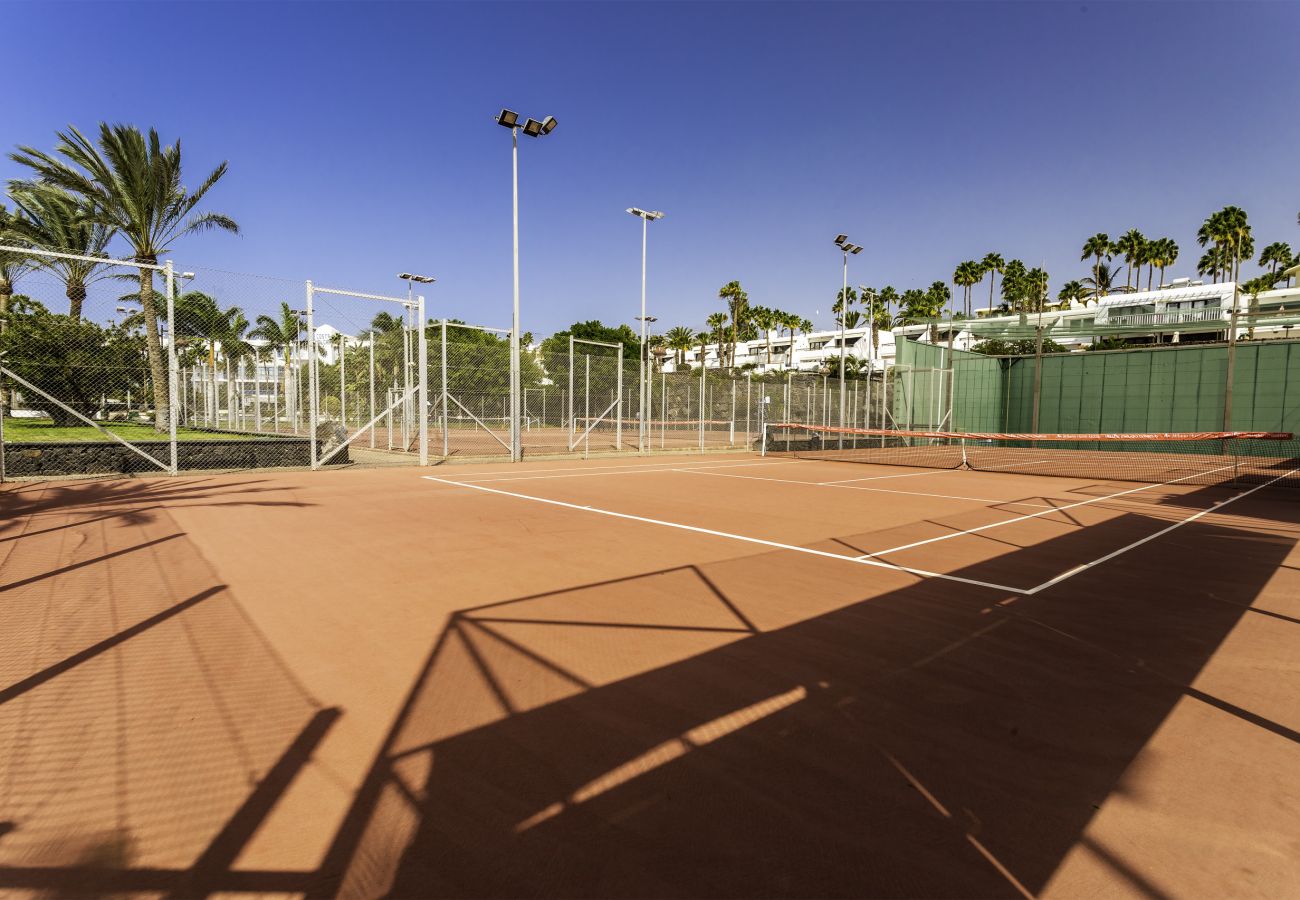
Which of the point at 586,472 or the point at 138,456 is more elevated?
the point at 138,456

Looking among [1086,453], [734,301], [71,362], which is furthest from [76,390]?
[734,301]

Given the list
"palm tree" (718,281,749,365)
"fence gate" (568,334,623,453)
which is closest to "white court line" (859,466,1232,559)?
"fence gate" (568,334,623,453)

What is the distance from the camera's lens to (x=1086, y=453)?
28.7 metres

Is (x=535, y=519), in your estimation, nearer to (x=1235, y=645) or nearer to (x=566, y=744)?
(x=566, y=744)

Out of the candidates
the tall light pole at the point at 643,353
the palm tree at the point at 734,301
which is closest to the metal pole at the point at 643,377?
the tall light pole at the point at 643,353

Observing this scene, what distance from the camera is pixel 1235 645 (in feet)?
15.7

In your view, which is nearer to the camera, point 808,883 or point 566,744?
point 808,883

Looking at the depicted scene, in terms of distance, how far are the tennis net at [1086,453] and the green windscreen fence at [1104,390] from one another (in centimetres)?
107

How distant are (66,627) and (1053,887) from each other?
612 centimetres

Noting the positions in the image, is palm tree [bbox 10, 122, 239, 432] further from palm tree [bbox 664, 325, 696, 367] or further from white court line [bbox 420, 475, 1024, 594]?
palm tree [bbox 664, 325, 696, 367]

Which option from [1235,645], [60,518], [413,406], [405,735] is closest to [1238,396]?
[1235,645]

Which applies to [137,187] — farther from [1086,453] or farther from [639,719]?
[1086,453]

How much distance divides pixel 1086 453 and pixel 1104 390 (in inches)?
199

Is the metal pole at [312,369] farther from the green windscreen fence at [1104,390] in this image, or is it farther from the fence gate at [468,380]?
the green windscreen fence at [1104,390]
